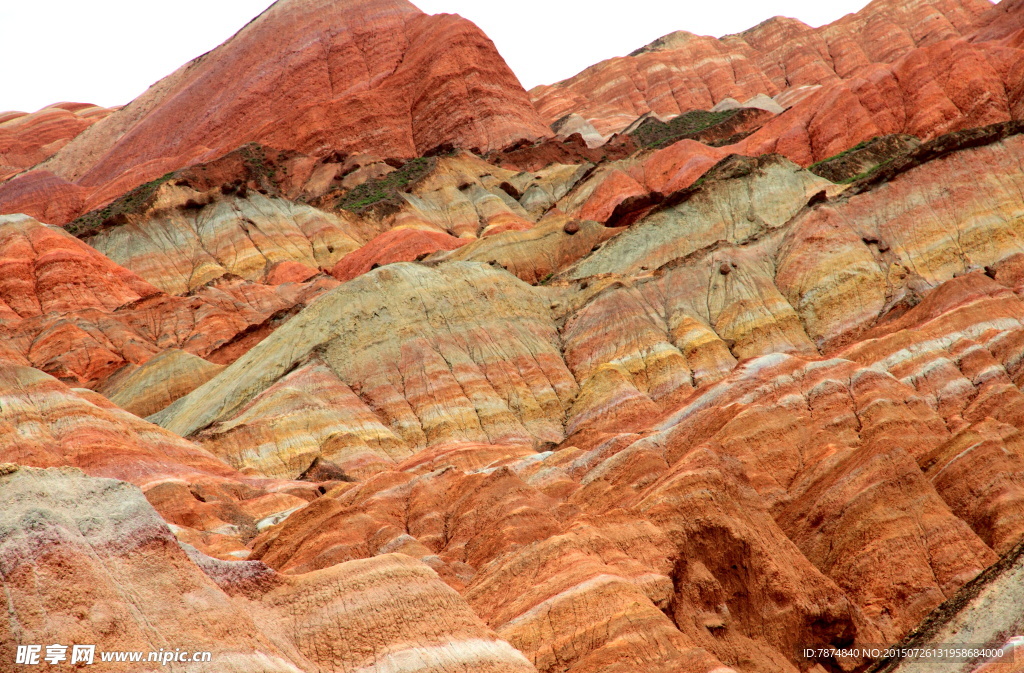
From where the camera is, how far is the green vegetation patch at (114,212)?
4010 inches

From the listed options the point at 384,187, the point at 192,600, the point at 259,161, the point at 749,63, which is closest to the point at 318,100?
the point at 259,161

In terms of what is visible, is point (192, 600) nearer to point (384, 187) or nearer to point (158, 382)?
point (158, 382)

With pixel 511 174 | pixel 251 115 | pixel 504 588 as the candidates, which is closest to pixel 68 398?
pixel 504 588

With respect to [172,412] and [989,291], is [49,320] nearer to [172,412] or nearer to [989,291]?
[172,412]

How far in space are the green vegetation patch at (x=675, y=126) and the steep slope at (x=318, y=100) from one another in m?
12.7

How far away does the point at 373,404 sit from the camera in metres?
56.3

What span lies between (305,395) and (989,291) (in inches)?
1279

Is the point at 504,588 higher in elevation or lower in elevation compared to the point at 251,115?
lower

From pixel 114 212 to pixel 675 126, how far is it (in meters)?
70.9

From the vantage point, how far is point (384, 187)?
379ft

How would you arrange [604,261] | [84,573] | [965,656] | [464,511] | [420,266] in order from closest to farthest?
Result: [84,573]
[965,656]
[464,511]
[420,266]
[604,261]

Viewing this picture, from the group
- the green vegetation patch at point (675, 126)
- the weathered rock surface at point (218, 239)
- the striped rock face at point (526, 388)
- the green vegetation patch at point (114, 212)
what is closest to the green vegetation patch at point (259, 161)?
the striped rock face at point (526, 388)

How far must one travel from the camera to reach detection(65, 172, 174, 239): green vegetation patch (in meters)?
102

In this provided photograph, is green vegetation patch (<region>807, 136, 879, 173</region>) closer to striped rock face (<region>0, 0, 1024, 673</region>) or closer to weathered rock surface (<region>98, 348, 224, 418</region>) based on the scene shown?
striped rock face (<region>0, 0, 1024, 673</region>)
